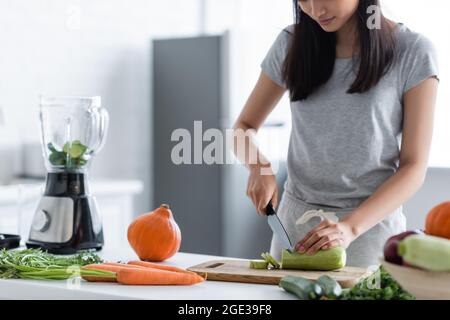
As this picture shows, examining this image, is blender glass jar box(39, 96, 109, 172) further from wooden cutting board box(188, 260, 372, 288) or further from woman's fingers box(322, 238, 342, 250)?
woman's fingers box(322, 238, 342, 250)

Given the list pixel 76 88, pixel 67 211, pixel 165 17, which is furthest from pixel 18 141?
pixel 67 211

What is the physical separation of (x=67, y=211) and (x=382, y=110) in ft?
2.62

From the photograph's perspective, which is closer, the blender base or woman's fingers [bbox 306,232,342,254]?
woman's fingers [bbox 306,232,342,254]

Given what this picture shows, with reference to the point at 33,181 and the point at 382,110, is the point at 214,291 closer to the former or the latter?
the point at 382,110

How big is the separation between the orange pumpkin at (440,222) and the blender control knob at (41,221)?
3.08ft

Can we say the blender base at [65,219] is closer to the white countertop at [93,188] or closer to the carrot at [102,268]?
the carrot at [102,268]

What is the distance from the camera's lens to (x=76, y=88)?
3.40 meters

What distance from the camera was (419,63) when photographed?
5.65ft

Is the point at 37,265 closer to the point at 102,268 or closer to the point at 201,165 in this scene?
the point at 102,268

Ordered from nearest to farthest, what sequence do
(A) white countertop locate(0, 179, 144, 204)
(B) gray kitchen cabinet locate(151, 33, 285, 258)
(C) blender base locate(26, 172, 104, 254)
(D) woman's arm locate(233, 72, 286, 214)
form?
(C) blender base locate(26, 172, 104, 254)
(D) woman's arm locate(233, 72, 286, 214)
(A) white countertop locate(0, 179, 144, 204)
(B) gray kitchen cabinet locate(151, 33, 285, 258)

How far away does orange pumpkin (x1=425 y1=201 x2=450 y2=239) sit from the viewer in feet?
3.74

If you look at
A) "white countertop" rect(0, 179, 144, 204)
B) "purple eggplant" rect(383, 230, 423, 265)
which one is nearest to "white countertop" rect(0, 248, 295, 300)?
"purple eggplant" rect(383, 230, 423, 265)

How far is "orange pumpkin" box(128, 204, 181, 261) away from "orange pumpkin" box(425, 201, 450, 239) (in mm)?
649

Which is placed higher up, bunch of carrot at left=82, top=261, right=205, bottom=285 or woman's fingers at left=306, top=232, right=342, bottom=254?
woman's fingers at left=306, top=232, right=342, bottom=254
